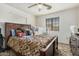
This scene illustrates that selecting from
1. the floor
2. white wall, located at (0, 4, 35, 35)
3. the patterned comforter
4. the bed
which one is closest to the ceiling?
white wall, located at (0, 4, 35, 35)

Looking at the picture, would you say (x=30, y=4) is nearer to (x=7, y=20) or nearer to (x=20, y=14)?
(x=20, y=14)

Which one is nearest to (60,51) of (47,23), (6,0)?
(47,23)

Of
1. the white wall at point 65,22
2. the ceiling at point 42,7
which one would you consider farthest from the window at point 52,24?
the ceiling at point 42,7

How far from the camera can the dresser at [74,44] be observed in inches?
76.2

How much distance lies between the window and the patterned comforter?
189 mm

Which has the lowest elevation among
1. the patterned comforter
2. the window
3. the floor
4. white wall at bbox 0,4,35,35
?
the floor

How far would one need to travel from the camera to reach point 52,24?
208 centimetres

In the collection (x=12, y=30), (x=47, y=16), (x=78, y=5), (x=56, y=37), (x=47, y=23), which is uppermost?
(x=78, y=5)

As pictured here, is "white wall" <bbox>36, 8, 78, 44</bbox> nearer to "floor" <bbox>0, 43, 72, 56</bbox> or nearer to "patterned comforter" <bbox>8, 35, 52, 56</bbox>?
"floor" <bbox>0, 43, 72, 56</bbox>

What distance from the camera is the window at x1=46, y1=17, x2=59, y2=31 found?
2.04 m

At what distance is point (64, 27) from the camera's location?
6.59ft

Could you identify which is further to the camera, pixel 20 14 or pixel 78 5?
pixel 20 14

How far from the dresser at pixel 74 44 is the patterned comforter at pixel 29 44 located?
427mm

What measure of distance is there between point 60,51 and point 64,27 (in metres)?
0.48
